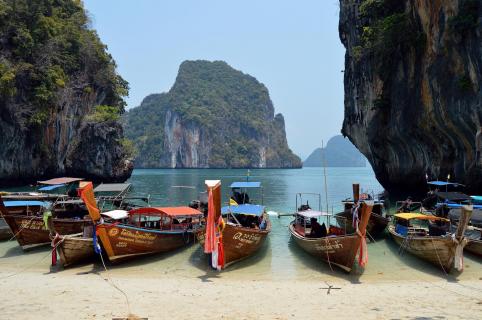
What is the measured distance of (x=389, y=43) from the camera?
23453 mm

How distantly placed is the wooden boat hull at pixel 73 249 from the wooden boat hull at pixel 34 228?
8.66ft

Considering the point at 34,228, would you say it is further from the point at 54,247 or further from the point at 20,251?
the point at 54,247

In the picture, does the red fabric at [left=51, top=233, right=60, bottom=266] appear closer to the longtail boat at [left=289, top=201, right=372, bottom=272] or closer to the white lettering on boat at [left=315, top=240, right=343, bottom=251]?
the longtail boat at [left=289, top=201, right=372, bottom=272]

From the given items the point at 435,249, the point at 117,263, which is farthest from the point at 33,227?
the point at 435,249

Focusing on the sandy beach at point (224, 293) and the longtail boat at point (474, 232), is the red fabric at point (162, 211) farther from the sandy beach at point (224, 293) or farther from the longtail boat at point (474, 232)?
the longtail boat at point (474, 232)

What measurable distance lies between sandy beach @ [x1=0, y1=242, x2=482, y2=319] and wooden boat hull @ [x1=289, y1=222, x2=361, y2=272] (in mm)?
351

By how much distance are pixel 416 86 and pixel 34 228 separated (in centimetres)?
2099

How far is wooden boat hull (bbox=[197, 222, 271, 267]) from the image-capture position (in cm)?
1160

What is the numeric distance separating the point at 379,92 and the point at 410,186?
8788 millimetres

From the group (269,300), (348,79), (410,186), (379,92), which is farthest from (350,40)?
(269,300)

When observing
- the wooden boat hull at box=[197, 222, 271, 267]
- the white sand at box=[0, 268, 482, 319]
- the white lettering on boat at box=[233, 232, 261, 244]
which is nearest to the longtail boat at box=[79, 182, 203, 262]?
the white sand at box=[0, 268, 482, 319]

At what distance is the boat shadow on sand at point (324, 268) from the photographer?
11.0 meters

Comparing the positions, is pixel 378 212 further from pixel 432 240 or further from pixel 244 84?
pixel 244 84

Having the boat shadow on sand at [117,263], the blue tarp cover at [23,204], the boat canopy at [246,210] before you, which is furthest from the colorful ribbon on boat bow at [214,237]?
the blue tarp cover at [23,204]
